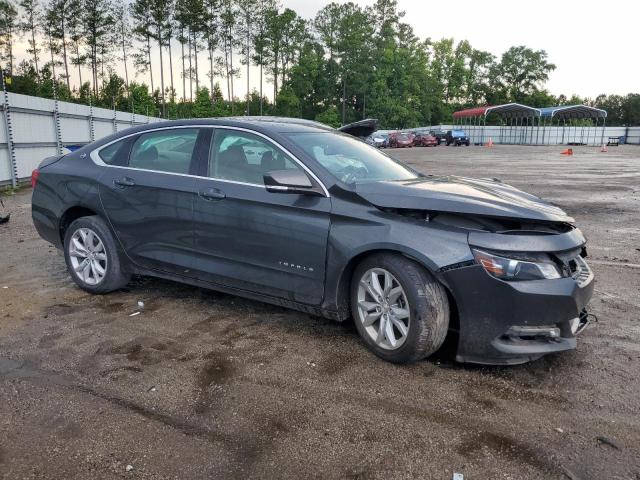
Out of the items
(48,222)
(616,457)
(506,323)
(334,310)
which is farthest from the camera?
(48,222)

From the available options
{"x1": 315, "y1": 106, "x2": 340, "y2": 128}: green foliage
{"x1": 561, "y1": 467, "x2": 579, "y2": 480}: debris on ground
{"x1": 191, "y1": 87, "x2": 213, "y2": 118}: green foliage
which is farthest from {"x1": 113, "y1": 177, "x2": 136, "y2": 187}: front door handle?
{"x1": 315, "y1": 106, "x2": 340, "y2": 128}: green foliage

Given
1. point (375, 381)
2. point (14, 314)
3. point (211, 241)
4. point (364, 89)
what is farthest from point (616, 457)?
point (364, 89)

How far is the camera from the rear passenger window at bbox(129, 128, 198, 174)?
4.54 metres

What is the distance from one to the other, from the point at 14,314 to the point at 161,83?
218 feet

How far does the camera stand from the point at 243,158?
4.25 metres

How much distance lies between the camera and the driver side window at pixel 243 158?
13.4ft

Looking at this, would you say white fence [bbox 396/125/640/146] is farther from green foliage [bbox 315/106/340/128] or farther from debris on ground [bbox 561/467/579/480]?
debris on ground [bbox 561/467/579/480]

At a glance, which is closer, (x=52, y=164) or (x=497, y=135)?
(x=52, y=164)

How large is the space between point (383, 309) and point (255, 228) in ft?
3.73

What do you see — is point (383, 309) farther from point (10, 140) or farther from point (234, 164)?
point (10, 140)

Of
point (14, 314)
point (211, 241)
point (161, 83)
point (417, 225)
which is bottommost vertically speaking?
point (14, 314)

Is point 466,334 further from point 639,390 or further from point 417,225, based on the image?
point 639,390

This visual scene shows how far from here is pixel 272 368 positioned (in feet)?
11.7

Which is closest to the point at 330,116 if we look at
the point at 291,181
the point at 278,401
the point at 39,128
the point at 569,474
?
the point at 39,128
